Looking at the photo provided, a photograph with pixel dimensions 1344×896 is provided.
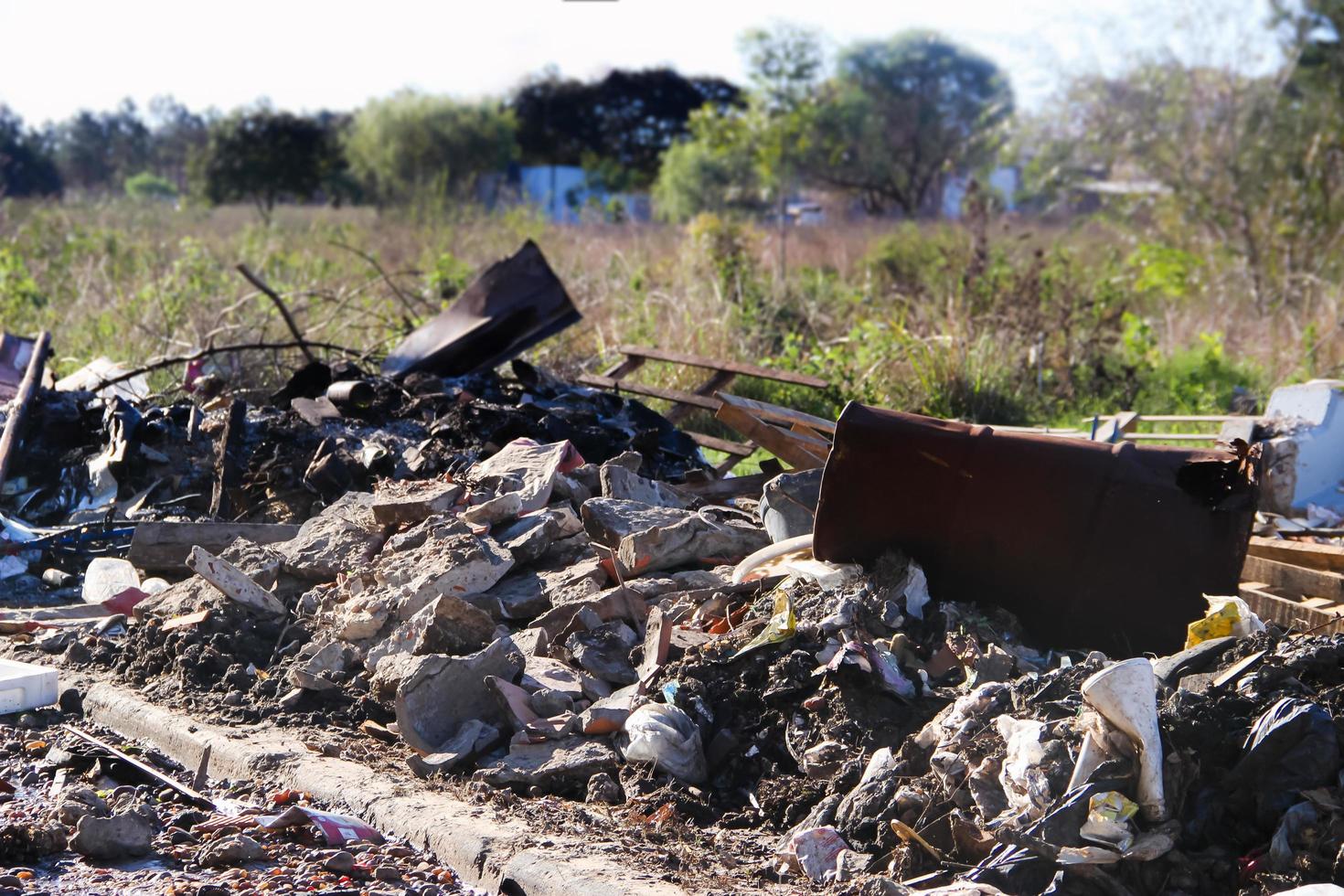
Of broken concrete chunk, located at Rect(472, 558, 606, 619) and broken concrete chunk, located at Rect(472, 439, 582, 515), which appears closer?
broken concrete chunk, located at Rect(472, 558, 606, 619)

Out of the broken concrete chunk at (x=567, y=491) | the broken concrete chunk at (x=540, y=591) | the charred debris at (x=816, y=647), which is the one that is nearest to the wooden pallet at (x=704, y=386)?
the broken concrete chunk at (x=567, y=491)

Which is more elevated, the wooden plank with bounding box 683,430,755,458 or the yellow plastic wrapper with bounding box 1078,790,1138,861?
the yellow plastic wrapper with bounding box 1078,790,1138,861

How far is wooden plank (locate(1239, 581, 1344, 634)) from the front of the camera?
4.71 meters

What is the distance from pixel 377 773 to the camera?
13.0 ft

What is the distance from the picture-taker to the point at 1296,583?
528cm

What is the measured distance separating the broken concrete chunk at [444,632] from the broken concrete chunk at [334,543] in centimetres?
88

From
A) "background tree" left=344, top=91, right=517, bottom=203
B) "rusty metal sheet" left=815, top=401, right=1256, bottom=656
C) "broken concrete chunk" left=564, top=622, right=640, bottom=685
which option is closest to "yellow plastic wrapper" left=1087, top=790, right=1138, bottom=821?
"rusty metal sheet" left=815, top=401, right=1256, bottom=656

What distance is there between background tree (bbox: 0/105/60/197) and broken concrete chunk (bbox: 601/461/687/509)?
161ft

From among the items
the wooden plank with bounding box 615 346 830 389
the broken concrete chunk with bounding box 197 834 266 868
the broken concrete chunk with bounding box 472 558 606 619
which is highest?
the wooden plank with bounding box 615 346 830 389

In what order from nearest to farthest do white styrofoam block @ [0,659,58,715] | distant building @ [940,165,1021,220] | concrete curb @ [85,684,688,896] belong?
concrete curb @ [85,684,688,896] < white styrofoam block @ [0,659,58,715] < distant building @ [940,165,1021,220]

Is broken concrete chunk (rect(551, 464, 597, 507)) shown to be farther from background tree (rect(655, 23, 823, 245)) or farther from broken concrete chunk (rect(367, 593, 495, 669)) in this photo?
background tree (rect(655, 23, 823, 245))

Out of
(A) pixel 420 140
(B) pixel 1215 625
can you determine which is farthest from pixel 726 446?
(A) pixel 420 140

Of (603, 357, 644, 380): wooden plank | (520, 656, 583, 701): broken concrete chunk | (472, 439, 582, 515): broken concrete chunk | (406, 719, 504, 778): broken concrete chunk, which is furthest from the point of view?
(603, 357, 644, 380): wooden plank

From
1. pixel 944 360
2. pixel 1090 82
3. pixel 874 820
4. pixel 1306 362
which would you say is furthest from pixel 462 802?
pixel 1090 82
